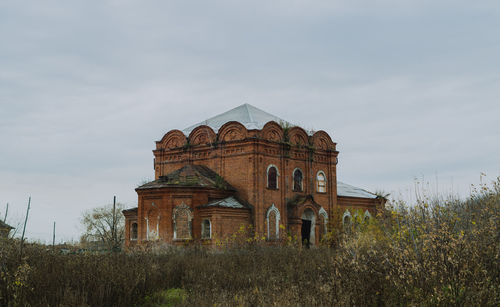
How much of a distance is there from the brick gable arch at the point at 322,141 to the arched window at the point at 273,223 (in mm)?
5670

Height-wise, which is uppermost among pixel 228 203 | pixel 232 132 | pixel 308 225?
pixel 232 132

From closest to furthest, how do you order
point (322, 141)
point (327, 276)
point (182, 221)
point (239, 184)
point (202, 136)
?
point (327, 276), point (182, 221), point (239, 184), point (202, 136), point (322, 141)

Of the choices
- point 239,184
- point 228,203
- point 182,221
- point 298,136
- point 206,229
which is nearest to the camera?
point 182,221

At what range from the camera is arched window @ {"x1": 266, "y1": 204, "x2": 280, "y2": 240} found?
2716 cm

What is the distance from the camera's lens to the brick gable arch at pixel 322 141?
31.0 m

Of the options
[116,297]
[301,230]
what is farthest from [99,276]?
[301,230]

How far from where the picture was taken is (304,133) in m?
30.1

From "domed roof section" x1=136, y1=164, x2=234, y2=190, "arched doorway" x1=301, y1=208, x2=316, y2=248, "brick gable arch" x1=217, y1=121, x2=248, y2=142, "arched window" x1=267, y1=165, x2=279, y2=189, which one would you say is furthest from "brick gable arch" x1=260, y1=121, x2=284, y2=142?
"arched doorway" x1=301, y1=208, x2=316, y2=248

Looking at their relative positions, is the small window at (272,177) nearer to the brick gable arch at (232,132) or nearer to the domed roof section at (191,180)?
the domed roof section at (191,180)

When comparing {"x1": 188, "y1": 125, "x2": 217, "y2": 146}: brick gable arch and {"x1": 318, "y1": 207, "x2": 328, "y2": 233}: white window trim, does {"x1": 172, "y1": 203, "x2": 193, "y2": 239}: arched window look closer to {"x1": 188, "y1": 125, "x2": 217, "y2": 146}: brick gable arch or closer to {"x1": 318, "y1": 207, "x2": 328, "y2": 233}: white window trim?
{"x1": 188, "y1": 125, "x2": 217, "y2": 146}: brick gable arch

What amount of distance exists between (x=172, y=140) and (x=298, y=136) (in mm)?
8244

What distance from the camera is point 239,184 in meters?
27.5

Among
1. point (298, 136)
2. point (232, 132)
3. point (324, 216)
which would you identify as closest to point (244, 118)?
point (232, 132)

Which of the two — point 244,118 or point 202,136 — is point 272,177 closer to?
point 244,118
